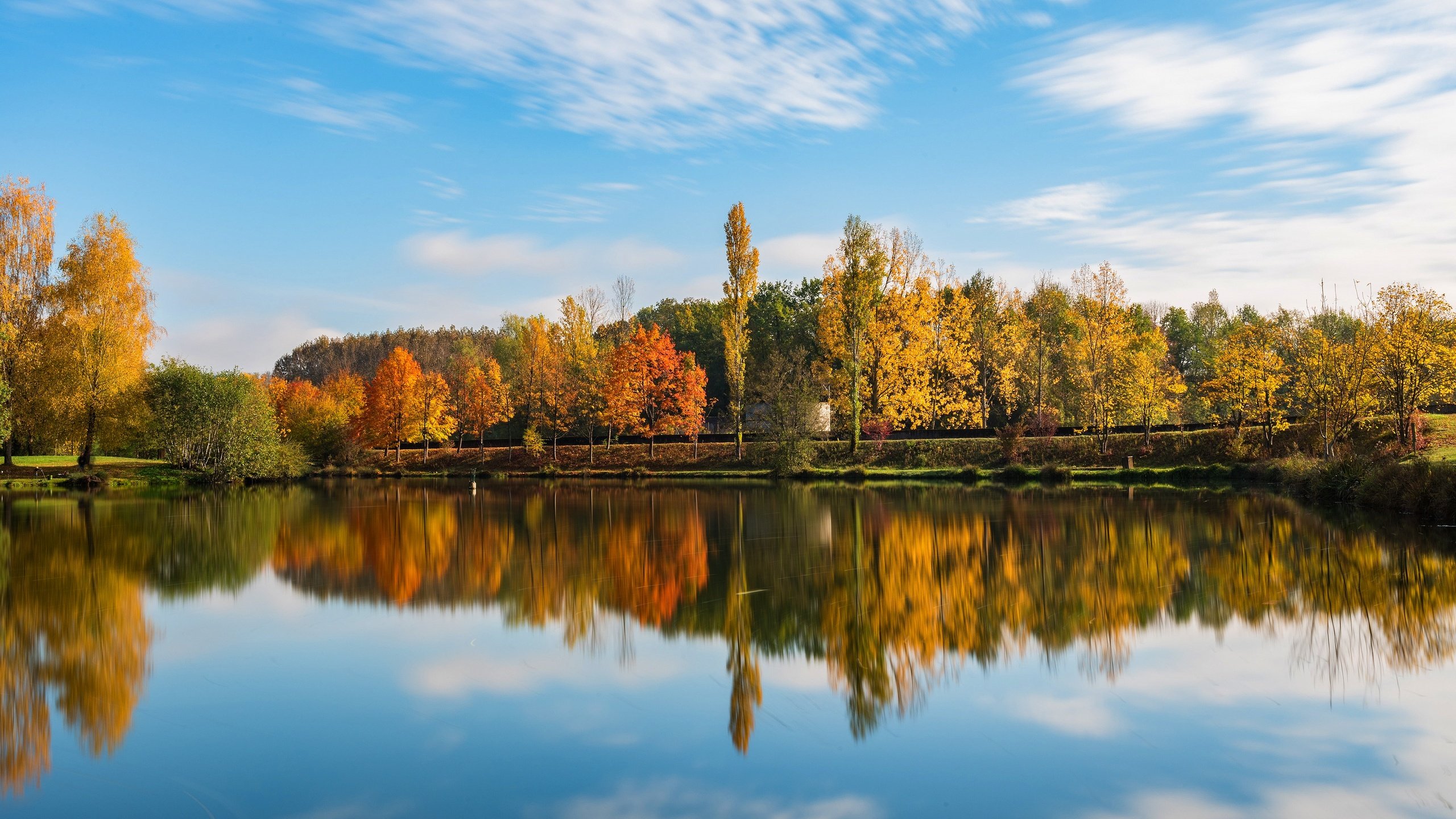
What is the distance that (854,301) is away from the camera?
46250 mm

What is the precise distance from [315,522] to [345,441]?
33218 millimetres

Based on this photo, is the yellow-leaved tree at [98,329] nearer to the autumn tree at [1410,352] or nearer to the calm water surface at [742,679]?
the calm water surface at [742,679]

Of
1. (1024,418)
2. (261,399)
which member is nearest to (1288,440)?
(1024,418)

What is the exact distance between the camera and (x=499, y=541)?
2002 centimetres

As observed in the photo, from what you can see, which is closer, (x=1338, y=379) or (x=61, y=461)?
(x=1338, y=379)

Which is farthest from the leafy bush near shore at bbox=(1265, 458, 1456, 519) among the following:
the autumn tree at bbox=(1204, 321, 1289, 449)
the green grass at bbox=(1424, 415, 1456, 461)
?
the autumn tree at bbox=(1204, 321, 1289, 449)

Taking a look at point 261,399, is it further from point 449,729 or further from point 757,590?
point 449,729

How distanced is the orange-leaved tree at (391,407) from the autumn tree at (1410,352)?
4672cm

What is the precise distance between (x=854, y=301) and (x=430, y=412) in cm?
2628

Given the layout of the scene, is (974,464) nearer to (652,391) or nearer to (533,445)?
(652,391)

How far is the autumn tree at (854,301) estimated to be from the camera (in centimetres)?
4625

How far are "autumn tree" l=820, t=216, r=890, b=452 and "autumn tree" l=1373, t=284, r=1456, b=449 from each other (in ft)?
67.3

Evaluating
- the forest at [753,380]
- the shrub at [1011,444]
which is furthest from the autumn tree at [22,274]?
the shrub at [1011,444]

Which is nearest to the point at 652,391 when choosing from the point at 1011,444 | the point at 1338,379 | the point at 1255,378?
the point at 1011,444
